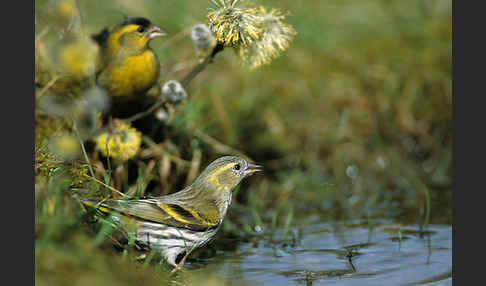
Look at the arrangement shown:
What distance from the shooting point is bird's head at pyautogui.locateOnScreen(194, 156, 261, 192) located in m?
4.53

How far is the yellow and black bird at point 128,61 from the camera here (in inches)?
Answer: 193

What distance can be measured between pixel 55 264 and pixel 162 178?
99.4 inches

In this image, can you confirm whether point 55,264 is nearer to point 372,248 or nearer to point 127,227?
point 127,227

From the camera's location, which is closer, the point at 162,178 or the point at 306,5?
the point at 162,178

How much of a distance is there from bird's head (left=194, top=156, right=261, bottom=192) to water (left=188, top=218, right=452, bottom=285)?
1.65 ft

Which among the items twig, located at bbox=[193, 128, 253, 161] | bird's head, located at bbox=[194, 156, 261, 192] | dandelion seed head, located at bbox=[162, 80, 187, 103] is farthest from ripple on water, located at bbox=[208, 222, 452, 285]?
dandelion seed head, located at bbox=[162, 80, 187, 103]

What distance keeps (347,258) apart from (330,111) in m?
3.30

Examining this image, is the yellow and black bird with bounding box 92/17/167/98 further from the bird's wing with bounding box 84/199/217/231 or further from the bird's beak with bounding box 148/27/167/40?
the bird's wing with bounding box 84/199/217/231

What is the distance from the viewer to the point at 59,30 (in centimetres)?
503

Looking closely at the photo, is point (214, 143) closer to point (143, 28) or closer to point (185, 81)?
point (185, 81)

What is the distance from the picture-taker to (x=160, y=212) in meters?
3.98

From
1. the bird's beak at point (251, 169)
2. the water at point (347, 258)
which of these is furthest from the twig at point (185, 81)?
the water at point (347, 258)

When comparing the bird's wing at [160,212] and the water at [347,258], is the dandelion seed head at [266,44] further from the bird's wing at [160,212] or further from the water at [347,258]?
the water at [347,258]

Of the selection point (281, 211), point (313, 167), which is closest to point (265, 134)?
point (313, 167)
